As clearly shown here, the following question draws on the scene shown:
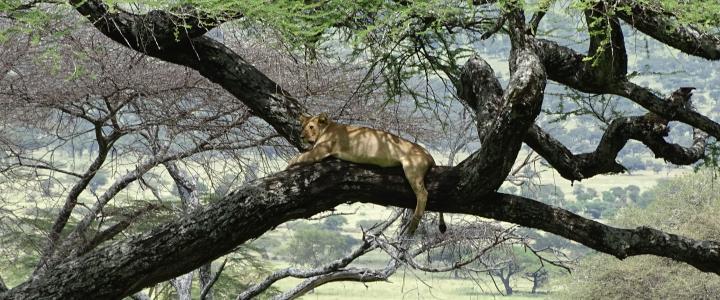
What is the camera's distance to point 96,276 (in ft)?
17.9

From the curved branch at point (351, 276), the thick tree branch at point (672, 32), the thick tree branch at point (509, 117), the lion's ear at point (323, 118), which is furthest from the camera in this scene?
the curved branch at point (351, 276)

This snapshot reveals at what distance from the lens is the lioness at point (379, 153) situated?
5.77 m

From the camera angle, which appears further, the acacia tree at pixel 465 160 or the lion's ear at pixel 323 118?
the lion's ear at pixel 323 118

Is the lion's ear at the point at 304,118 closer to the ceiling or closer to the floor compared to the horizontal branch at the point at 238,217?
closer to the ceiling

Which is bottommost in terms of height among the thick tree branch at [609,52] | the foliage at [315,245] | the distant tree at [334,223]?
the thick tree branch at [609,52]

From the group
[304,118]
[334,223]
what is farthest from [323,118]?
[334,223]

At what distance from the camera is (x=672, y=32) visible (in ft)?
21.0

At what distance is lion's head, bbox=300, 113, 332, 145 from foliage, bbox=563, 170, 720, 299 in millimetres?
20381

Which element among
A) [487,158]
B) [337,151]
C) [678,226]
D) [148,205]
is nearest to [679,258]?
[487,158]

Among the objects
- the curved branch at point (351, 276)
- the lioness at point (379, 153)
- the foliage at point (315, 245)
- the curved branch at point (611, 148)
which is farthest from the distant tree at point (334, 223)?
the lioness at point (379, 153)

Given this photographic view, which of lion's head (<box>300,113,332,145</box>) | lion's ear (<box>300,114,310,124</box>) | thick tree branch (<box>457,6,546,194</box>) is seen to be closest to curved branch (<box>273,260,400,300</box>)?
lion's ear (<box>300,114,310,124</box>)

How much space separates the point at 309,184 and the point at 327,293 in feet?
196

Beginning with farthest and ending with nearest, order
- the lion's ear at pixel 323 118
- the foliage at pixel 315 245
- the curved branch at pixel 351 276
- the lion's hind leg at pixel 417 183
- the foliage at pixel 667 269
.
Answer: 1. the foliage at pixel 315 245
2. the foliage at pixel 667 269
3. the curved branch at pixel 351 276
4. the lion's ear at pixel 323 118
5. the lion's hind leg at pixel 417 183

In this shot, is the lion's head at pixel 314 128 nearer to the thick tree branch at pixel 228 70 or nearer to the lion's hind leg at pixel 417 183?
the thick tree branch at pixel 228 70
